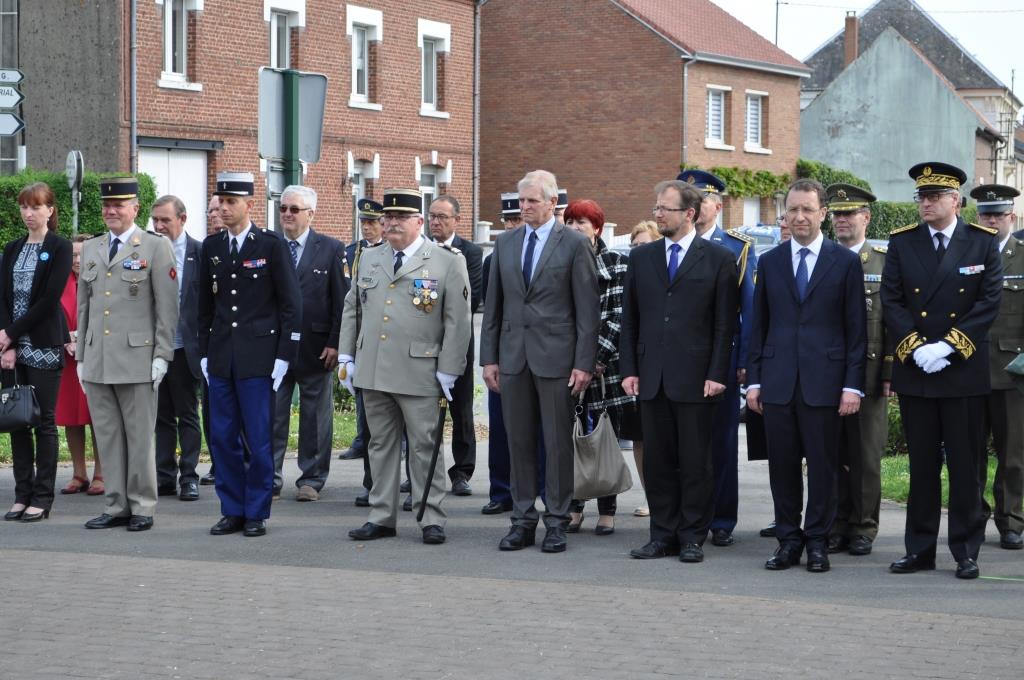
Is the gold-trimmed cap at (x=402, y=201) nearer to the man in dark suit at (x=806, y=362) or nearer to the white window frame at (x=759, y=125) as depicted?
the man in dark suit at (x=806, y=362)

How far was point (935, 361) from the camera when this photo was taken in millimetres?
8164

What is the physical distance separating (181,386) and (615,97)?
34.3 m

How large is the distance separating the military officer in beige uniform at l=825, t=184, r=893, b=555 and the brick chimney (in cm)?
6488

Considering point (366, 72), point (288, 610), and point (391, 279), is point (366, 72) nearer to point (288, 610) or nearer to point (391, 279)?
point (391, 279)

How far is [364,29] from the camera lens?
3503cm

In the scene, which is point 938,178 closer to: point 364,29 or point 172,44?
point 172,44

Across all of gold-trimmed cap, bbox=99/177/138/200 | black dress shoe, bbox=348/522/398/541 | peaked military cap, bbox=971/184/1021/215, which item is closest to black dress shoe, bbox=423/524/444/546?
black dress shoe, bbox=348/522/398/541

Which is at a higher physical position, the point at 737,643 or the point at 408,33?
the point at 408,33

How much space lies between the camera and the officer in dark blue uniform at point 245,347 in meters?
9.58

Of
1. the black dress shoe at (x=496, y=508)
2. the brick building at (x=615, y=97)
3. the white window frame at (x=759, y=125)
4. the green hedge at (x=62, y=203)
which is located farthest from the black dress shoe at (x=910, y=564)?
the white window frame at (x=759, y=125)

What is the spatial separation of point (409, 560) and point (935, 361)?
318cm

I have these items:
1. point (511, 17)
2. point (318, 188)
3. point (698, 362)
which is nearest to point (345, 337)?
point (698, 362)

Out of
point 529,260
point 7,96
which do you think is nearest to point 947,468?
point 529,260

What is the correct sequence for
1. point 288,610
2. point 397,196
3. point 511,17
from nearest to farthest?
point 288,610, point 397,196, point 511,17
